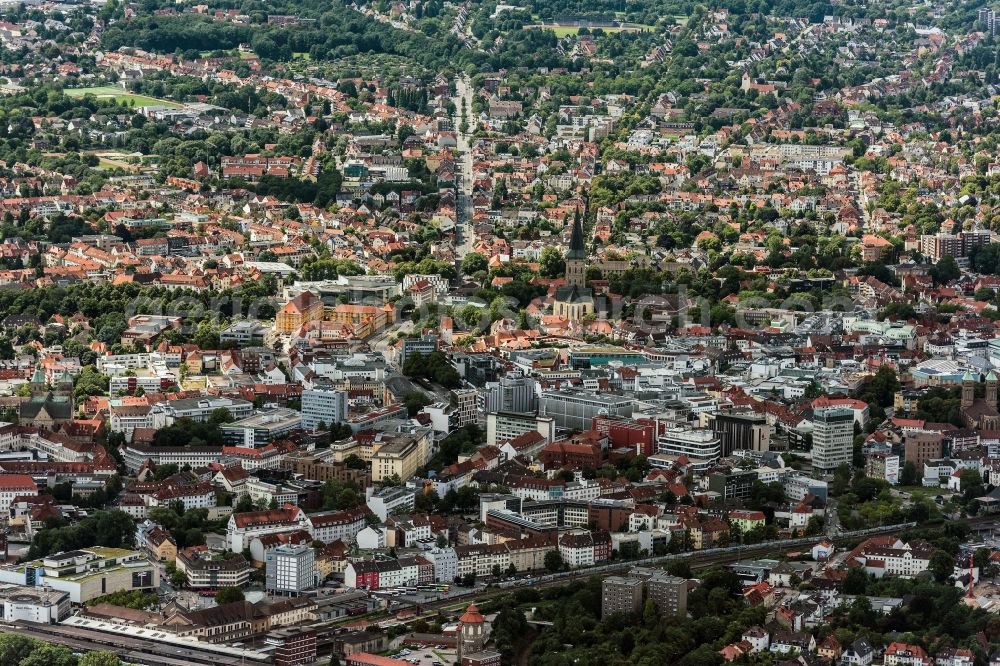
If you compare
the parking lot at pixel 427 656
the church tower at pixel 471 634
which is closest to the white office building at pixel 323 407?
the church tower at pixel 471 634

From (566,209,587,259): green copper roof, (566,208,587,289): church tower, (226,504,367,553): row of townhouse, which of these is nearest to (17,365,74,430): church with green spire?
(226,504,367,553): row of townhouse

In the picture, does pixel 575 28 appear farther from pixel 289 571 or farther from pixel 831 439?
pixel 289 571

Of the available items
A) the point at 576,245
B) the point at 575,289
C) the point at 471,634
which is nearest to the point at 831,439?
the point at 471,634

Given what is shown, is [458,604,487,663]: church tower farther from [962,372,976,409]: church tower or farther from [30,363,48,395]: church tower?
[962,372,976,409]: church tower

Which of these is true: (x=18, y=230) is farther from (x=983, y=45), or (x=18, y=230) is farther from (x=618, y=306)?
(x=983, y=45)

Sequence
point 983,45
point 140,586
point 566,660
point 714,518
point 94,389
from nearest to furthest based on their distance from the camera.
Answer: point 566,660 < point 140,586 < point 714,518 < point 94,389 < point 983,45

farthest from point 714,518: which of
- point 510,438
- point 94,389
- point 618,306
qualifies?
point 618,306

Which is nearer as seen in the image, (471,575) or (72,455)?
(471,575)
